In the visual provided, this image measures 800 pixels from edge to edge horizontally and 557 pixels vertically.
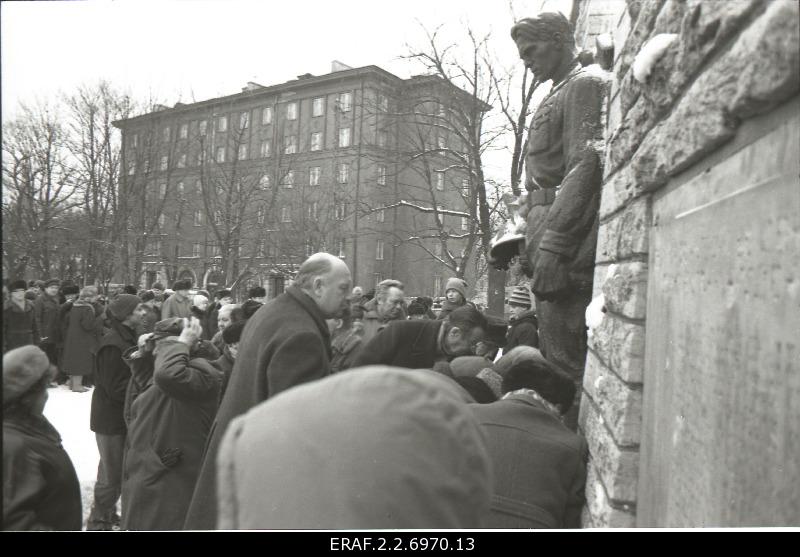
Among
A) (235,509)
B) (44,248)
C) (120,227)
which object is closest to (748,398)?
(235,509)

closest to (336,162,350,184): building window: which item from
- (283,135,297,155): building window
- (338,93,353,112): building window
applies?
(283,135,297,155): building window

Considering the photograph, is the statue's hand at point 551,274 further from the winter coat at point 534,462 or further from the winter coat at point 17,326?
the winter coat at point 17,326

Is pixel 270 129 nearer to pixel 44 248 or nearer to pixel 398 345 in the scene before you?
pixel 398 345

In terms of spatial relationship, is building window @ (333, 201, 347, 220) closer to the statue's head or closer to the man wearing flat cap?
the man wearing flat cap

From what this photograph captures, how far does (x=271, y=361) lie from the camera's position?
2184mm

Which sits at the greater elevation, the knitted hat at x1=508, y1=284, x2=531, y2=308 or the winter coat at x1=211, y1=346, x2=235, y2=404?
the knitted hat at x1=508, y1=284, x2=531, y2=308

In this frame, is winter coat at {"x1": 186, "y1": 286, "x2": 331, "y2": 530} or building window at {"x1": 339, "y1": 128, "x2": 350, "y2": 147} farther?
building window at {"x1": 339, "y1": 128, "x2": 350, "y2": 147}

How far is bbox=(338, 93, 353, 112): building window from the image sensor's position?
115 inches

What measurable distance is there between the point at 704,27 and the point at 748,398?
0.70 m

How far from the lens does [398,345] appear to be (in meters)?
2.76

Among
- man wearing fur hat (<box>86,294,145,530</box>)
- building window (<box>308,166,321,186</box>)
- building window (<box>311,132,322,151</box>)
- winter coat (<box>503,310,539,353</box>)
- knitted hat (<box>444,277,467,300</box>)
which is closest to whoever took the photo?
man wearing fur hat (<box>86,294,145,530</box>)

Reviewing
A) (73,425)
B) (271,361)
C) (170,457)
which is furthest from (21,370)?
(170,457)

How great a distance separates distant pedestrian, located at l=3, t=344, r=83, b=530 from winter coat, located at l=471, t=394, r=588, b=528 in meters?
1.08

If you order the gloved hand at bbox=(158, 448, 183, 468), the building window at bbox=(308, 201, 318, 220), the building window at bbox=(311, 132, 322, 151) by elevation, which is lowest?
the gloved hand at bbox=(158, 448, 183, 468)
